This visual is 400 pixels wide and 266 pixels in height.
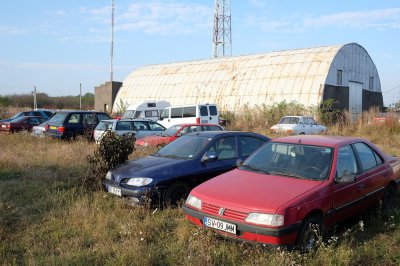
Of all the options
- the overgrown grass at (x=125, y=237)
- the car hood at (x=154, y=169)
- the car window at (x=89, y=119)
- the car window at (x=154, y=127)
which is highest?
the car window at (x=89, y=119)

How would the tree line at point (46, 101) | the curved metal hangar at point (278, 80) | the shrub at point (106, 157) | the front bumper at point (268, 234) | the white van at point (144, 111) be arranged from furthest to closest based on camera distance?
the tree line at point (46, 101), the curved metal hangar at point (278, 80), the white van at point (144, 111), the shrub at point (106, 157), the front bumper at point (268, 234)

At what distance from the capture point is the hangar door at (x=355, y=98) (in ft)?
97.2

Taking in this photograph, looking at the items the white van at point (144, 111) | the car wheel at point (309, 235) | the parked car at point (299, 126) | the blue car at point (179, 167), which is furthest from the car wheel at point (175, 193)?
the white van at point (144, 111)

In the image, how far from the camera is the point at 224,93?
31.9 metres

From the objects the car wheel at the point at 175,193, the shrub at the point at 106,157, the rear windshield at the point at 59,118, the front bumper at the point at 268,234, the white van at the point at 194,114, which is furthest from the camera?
the white van at the point at 194,114

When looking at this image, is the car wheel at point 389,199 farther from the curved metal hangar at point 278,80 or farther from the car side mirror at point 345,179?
the curved metal hangar at point 278,80

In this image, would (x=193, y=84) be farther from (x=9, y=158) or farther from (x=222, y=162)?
(x=222, y=162)

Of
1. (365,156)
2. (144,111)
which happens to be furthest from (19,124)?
(365,156)

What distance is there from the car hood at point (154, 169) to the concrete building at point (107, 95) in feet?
117

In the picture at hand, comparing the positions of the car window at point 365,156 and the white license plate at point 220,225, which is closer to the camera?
the white license plate at point 220,225

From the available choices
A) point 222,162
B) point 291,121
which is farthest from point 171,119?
point 222,162

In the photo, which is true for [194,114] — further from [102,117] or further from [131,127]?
[131,127]

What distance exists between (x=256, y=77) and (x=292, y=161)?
1006 inches

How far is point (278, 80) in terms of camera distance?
95.9 feet
